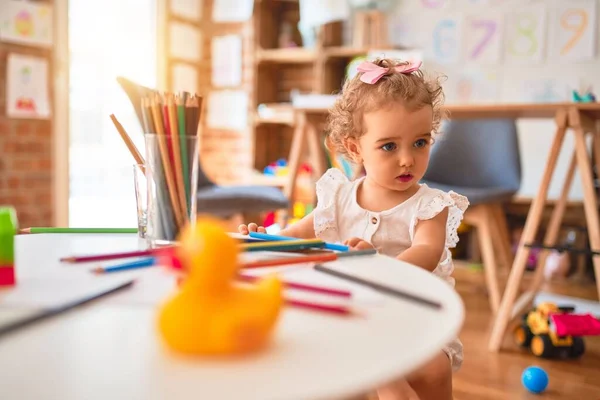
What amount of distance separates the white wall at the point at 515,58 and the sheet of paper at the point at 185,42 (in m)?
1.38

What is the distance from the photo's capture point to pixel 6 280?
0.56 m

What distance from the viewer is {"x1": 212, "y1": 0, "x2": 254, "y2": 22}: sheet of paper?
3953 millimetres

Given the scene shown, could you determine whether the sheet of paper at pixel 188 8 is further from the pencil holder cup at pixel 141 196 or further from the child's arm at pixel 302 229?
the pencil holder cup at pixel 141 196

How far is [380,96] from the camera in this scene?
110cm

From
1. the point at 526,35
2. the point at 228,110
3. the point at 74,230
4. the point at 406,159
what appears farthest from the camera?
the point at 228,110

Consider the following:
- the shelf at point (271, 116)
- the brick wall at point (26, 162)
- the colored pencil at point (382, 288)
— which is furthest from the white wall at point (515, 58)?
the colored pencil at point (382, 288)

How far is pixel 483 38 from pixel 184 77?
6.49 feet

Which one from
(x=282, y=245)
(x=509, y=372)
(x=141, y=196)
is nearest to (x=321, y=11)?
(x=509, y=372)

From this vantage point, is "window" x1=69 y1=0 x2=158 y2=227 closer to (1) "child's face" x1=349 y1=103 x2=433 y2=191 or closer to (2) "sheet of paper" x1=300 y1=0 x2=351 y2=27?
(2) "sheet of paper" x1=300 y1=0 x2=351 y2=27

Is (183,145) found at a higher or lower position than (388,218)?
higher

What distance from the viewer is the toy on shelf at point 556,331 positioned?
1.76 meters

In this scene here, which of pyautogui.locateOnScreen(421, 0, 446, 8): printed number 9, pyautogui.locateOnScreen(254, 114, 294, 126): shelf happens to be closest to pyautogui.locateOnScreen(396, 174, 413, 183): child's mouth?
pyautogui.locateOnScreen(254, 114, 294, 126): shelf

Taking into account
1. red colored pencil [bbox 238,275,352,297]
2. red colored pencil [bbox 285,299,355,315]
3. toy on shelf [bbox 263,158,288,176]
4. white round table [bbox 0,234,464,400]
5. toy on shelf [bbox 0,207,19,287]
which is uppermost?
toy on shelf [bbox 263,158,288,176]

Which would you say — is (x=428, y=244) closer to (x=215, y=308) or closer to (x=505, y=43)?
(x=215, y=308)
